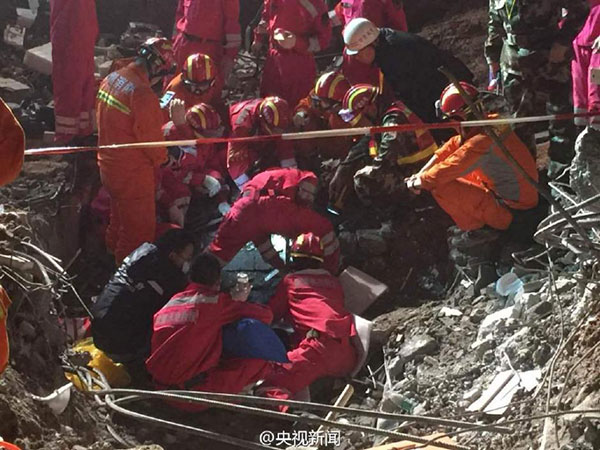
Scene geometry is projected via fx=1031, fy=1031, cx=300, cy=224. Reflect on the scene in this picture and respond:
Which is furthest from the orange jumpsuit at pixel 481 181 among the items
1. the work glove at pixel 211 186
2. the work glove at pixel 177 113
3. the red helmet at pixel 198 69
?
the red helmet at pixel 198 69

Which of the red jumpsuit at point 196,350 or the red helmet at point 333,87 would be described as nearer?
the red jumpsuit at point 196,350

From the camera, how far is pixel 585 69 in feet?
21.9

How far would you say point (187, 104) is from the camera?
29.8ft

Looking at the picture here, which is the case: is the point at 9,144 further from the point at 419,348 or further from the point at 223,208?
the point at 223,208

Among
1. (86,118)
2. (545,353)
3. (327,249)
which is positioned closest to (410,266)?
(327,249)

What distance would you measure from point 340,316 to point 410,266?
1.28m

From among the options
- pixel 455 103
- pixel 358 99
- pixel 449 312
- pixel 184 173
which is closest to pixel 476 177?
pixel 455 103

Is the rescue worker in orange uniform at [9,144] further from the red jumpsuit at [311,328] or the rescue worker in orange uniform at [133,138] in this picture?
the rescue worker in orange uniform at [133,138]

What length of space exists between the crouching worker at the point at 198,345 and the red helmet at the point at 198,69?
2.87 m

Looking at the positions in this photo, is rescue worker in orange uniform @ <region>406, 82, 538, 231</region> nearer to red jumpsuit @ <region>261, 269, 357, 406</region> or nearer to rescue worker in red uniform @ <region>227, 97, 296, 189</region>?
red jumpsuit @ <region>261, 269, 357, 406</region>

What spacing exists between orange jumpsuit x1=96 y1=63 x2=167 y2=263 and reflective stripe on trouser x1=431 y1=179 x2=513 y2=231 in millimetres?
2227

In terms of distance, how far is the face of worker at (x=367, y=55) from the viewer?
8469 millimetres

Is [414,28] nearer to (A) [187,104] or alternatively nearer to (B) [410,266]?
(A) [187,104]

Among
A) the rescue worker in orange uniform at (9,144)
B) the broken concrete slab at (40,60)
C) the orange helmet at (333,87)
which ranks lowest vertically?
the broken concrete slab at (40,60)
